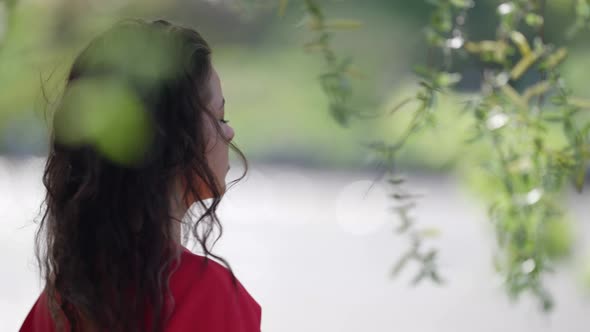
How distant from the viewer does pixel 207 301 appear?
94 cm

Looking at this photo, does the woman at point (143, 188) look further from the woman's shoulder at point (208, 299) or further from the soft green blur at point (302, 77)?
the soft green blur at point (302, 77)

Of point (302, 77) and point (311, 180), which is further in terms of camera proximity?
point (302, 77)

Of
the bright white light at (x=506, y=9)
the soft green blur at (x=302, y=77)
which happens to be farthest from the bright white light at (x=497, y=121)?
the soft green blur at (x=302, y=77)

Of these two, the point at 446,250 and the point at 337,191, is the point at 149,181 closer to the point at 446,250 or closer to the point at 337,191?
the point at 446,250

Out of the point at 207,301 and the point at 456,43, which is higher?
the point at 456,43

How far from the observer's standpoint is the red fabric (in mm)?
937

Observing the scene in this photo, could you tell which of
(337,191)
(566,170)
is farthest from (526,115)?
(337,191)

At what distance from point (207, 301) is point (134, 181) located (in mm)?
147

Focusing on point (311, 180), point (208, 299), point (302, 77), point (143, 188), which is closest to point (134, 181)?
point (143, 188)

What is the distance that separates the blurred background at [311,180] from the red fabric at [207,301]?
19 centimetres

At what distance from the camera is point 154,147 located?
0.98 metres

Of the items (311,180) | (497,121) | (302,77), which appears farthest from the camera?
(302,77)

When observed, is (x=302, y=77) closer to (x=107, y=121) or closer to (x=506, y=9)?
(x=506, y=9)

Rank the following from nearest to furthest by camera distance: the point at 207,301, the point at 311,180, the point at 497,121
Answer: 1. the point at 207,301
2. the point at 497,121
3. the point at 311,180
